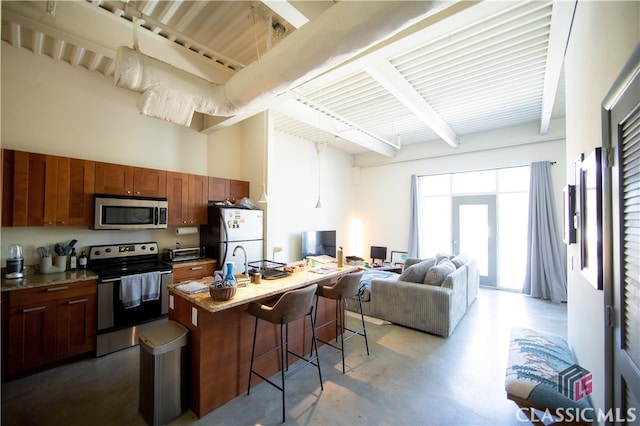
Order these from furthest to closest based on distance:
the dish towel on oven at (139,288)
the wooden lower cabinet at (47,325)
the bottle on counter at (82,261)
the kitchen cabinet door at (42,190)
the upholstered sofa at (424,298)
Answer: the upholstered sofa at (424,298) → the bottle on counter at (82,261) → the dish towel on oven at (139,288) → the kitchen cabinet door at (42,190) → the wooden lower cabinet at (47,325)

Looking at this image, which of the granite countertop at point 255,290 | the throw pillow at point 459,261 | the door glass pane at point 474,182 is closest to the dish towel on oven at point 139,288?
the granite countertop at point 255,290

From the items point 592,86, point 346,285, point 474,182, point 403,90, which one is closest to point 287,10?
point 403,90

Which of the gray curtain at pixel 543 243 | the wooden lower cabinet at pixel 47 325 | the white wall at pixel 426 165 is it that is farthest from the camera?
the white wall at pixel 426 165

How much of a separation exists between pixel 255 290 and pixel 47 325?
7.31 ft

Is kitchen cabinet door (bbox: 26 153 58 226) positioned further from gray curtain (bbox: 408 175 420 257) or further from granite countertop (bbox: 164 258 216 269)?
gray curtain (bbox: 408 175 420 257)

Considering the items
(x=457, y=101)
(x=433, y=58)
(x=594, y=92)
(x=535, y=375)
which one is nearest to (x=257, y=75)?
(x=433, y=58)

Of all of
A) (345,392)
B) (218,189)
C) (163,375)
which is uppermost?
(218,189)

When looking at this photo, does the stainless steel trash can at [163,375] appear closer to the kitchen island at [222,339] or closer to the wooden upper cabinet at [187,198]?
the kitchen island at [222,339]

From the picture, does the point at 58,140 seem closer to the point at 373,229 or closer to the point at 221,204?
the point at 221,204

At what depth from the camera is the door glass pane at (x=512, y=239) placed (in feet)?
18.4

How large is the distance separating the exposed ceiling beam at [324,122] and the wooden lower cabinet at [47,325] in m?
3.23

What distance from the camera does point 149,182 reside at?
11.8 ft

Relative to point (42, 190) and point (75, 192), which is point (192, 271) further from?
point (42, 190)

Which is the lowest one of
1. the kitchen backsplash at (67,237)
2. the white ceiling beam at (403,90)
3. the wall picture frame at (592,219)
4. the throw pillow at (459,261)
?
the throw pillow at (459,261)
